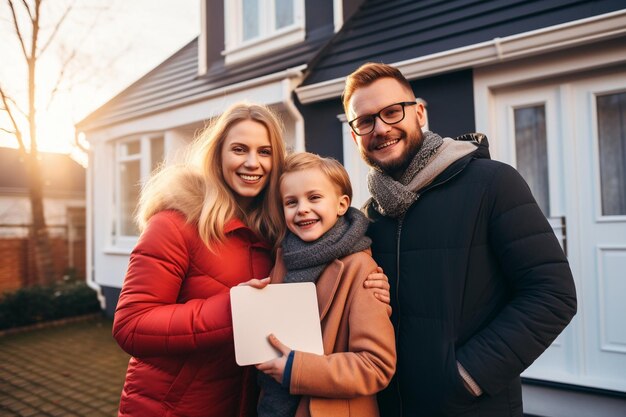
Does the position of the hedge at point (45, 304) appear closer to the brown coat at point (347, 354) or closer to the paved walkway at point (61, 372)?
the paved walkway at point (61, 372)

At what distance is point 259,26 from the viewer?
23.6 ft

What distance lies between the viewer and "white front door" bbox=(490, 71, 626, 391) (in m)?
3.63

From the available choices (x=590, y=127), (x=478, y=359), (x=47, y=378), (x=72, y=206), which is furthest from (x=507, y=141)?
(x=72, y=206)

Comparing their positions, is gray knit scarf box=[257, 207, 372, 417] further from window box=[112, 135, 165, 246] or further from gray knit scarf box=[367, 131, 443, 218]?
window box=[112, 135, 165, 246]

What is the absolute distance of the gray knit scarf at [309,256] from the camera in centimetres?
157

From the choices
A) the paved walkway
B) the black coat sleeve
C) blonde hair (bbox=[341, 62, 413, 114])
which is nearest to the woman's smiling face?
blonde hair (bbox=[341, 62, 413, 114])

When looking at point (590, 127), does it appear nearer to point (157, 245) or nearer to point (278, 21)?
point (157, 245)

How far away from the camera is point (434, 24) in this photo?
4.73 m

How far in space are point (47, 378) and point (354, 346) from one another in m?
5.70

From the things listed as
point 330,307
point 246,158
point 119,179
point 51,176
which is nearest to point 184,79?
point 119,179

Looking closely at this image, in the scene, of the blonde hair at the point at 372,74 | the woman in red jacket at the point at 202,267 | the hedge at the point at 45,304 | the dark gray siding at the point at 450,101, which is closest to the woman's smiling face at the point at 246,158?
the woman in red jacket at the point at 202,267

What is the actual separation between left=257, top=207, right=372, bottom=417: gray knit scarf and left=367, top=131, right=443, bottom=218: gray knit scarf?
0.40 ft

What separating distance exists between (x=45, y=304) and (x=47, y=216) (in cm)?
1260

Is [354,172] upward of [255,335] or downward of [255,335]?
upward
